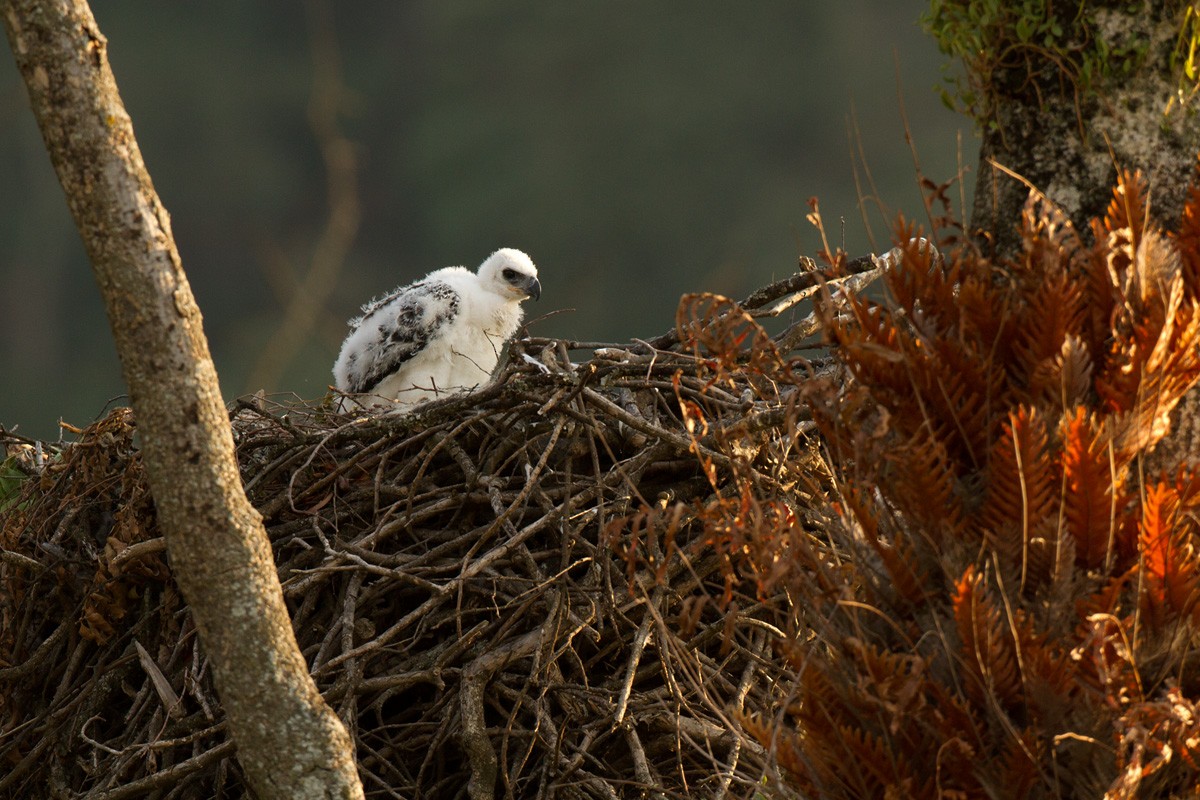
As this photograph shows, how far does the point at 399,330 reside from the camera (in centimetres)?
552

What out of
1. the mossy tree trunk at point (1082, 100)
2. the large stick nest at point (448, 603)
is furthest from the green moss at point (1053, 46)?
the large stick nest at point (448, 603)

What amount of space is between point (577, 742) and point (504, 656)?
295 millimetres

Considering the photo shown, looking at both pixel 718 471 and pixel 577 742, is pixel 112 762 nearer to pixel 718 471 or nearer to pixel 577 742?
pixel 577 742

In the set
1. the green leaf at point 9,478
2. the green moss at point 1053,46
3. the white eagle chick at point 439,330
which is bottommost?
the green moss at point 1053,46

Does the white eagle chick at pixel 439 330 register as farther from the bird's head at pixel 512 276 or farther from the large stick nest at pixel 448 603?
the large stick nest at pixel 448 603

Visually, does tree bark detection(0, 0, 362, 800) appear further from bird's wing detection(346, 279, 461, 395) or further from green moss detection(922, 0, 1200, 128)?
bird's wing detection(346, 279, 461, 395)

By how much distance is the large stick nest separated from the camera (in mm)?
3508

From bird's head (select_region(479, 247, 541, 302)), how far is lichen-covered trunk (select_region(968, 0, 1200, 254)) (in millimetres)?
3365

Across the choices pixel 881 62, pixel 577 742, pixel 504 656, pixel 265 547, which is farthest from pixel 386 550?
pixel 881 62

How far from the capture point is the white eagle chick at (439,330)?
5.52 metres

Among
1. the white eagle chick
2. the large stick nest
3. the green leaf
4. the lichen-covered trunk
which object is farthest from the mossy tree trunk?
the green leaf

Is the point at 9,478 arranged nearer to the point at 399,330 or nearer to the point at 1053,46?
the point at 399,330

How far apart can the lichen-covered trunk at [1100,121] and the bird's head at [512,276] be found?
11.0 feet

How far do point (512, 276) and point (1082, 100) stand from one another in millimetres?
3497
